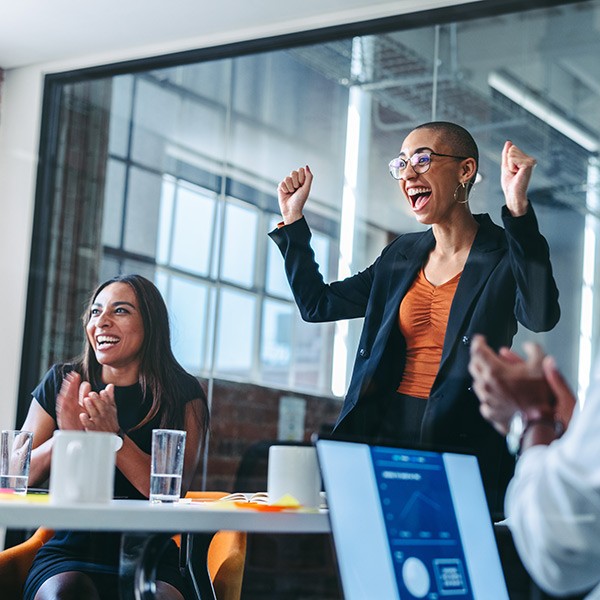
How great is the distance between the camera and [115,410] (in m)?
2.12

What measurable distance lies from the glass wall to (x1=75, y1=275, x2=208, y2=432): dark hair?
54 centimetres

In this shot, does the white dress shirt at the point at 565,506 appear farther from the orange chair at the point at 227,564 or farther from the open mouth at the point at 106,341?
the open mouth at the point at 106,341

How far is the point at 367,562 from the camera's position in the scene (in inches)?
48.2

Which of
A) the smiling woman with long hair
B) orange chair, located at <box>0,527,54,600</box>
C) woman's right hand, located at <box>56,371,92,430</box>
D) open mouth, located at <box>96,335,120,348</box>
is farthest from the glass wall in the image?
orange chair, located at <box>0,527,54,600</box>

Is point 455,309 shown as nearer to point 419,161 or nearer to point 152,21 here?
point 419,161

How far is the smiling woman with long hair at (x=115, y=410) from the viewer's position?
89.8 inches

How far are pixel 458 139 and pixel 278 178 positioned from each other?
2.90ft

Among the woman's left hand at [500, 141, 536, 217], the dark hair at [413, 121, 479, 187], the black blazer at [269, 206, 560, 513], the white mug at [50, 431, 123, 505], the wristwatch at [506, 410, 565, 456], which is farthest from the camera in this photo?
the dark hair at [413, 121, 479, 187]

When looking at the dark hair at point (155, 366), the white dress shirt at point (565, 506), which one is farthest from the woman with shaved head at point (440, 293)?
the white dress shirt at point (565, 506)

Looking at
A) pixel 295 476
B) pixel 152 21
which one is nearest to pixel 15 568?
pixel 295 476

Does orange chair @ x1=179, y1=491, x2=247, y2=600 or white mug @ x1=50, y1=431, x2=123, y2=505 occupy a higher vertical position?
white mug @ x1=50, y1=431, x2=123, y2=505

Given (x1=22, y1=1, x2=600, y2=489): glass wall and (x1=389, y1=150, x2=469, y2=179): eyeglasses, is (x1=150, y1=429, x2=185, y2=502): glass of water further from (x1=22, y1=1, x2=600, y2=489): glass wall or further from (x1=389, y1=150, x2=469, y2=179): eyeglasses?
(x1=389, y1=150, x2=469, y2=179): eyeglasses

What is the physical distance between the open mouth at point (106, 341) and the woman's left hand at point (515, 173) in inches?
48.8

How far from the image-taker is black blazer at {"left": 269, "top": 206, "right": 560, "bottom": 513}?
2729 mm
